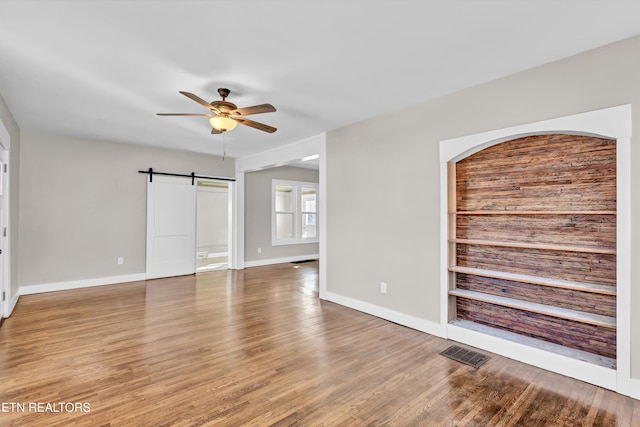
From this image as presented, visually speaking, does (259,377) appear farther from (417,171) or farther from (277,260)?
(277,260)

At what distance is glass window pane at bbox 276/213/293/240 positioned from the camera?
8.30 metres

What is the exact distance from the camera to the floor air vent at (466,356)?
2801mm

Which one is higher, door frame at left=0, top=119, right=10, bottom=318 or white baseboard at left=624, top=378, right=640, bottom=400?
door frame at left=0, top=119, right=10, bottom=318

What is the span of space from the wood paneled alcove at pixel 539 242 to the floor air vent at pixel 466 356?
13.8 inches

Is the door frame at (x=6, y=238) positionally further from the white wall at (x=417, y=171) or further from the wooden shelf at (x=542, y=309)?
the wooden shelf at (x=542, y=309)

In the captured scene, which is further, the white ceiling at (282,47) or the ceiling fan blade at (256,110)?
the ceiling fan blade at (256,110)

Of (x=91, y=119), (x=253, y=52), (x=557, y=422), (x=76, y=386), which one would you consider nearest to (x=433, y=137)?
(x=253, y=52)

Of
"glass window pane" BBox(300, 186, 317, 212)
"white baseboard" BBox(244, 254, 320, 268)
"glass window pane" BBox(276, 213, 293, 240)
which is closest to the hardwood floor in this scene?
"white baseboard" BBox(244, 254, 320, 268)

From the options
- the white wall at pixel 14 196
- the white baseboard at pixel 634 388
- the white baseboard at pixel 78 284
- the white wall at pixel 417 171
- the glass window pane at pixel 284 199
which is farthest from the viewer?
the glass window pane at pixel 284 199

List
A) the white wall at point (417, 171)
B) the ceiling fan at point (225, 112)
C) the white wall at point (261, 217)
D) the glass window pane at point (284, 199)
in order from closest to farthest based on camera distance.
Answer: the white wall at point (417, 171), the ceiling fan at point (225, 112), the white wall at point (261, 217), the glass window pane at point (284, 199)

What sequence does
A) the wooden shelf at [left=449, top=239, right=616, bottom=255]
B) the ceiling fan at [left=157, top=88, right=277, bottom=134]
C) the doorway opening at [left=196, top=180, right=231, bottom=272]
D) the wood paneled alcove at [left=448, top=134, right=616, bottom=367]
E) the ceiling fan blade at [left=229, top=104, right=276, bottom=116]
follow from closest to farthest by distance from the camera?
the wooden shelf at [left=449, top=239, right=616, bottom=255] → the wood paneled alcove at [left=448, top=134, right=616, bottom=367] → the ceiling fan blade at [left=229, top=104, right=276, bottom=116] → the ceiling fan at [left=157, top=88, right=277, bottom=134] → the doorway opening at [left=196, top=180, right=231, bottom=272]

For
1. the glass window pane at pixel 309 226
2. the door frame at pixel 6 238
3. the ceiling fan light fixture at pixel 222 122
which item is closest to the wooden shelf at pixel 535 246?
the ceiling fan light fixture at pixel 222 122

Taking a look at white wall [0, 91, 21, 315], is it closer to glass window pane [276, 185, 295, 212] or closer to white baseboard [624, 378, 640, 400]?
glass window pane [276, 185, 295, 212]

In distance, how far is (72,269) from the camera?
5.38m
